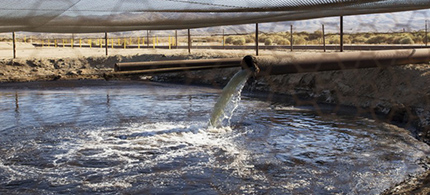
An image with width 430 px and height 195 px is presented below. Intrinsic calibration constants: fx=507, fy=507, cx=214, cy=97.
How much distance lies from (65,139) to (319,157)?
4.53 meters

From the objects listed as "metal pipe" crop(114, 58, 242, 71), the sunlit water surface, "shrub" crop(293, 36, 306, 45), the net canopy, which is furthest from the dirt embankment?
"shrub" crop(293, 36, 306, 45)

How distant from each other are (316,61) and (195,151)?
8.97 feet

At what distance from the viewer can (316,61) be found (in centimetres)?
662

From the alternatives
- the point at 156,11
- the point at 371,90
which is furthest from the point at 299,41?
the point at 156,11

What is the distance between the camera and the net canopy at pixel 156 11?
307 inches

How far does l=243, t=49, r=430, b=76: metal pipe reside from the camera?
6.11 metres

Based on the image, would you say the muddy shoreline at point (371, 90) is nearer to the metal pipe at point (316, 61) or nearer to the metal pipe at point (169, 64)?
the metal pipe at point (169, 64)

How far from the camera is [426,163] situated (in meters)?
7.60

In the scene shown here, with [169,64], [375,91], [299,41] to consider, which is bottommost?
[375,91]

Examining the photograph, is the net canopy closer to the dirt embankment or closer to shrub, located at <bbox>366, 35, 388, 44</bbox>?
the dirt embankment

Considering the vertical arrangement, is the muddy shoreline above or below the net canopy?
below

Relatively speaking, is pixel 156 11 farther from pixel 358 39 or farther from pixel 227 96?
pixel 358 39

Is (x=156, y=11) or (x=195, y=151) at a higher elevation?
(x=156, y=11)

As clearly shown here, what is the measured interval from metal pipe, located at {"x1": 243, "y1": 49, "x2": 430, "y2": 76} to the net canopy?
878 mm
